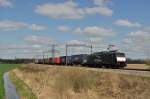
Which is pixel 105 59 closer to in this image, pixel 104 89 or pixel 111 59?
pixel 111 59

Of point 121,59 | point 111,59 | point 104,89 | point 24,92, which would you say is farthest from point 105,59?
point 104,89

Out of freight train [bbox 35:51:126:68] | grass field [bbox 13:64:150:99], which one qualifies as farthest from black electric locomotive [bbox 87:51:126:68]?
grass field [bbox 13:64:150:99]

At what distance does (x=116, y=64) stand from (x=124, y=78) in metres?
20.8

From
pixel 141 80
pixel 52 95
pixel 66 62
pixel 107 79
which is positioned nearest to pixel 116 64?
pixel 107 79

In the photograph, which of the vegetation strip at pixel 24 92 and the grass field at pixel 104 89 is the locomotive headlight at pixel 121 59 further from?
the vegetation strip at pixel 24 92

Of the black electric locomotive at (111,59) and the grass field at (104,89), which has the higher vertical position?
the black electric locomotive at (111,59)

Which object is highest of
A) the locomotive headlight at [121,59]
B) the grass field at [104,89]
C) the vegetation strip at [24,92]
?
the locomotive headlight at [121,59]

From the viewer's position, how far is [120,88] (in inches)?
1361

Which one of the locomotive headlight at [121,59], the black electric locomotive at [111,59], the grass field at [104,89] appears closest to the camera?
the grass field at [104,89]

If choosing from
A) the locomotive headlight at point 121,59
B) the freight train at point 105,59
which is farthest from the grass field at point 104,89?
the freight train at point 105,59

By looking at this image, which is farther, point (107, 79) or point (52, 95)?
point (107, 79)

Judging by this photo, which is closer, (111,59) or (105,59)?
(111,59)

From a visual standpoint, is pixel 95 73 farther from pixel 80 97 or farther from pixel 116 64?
pixel 80 97

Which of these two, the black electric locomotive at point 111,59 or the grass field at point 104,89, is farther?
the black electric locomotive at point 111,59
